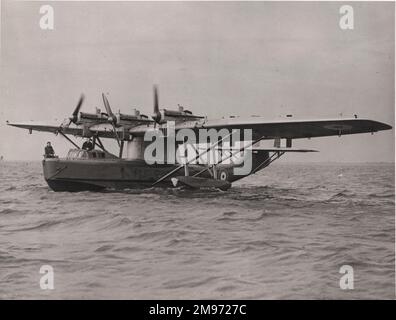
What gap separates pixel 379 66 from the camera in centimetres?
1140

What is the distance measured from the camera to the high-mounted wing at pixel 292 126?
1459 centimetres

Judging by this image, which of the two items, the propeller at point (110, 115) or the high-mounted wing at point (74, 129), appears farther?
the high-mounted wing at point (74, 129)

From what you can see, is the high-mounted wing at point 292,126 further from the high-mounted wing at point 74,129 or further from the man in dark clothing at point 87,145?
the man in dark clothing at point 87,145

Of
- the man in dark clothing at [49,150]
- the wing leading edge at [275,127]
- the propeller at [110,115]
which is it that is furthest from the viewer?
the propeller at [110,115]

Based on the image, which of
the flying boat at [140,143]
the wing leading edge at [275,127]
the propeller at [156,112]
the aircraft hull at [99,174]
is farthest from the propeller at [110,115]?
the propeller at [156,112]

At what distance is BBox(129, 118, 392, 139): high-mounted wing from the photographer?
14587mm

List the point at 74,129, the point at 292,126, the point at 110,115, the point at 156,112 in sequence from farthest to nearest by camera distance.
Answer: the point at 74,129 → the point at 110,115 → the point at 156,112 → the point at 292,126

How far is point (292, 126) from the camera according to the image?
16.7 m

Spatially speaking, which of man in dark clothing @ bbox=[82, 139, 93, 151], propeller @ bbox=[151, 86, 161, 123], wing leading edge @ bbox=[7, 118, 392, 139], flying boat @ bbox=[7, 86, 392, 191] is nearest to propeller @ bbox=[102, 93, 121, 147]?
flying boat @ bbox=[7, 86, 392, 191]

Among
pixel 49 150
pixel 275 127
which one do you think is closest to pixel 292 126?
pixel 275 127

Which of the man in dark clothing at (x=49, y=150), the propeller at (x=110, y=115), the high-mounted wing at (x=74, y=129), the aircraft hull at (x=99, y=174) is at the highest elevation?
the propeller at (x=110, y=115)

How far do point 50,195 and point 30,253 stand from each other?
9.03m

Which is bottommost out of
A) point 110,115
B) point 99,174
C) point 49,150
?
point 99,174

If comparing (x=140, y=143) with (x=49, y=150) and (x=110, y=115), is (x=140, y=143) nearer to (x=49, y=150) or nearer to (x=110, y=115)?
(x=110, y=115)
